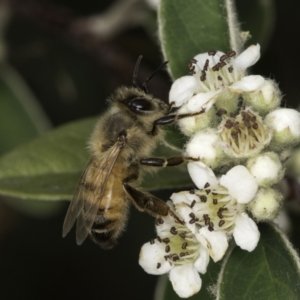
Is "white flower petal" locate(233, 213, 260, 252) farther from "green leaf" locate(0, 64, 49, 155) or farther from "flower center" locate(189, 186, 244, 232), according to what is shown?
"green leaf" locate(0, 64, 49, 155)

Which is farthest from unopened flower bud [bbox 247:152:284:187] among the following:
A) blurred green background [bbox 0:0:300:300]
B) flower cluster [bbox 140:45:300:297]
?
blurred green background [bbox 0:0:300:300]

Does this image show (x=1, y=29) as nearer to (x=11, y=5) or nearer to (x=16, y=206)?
(x=11, y=5)

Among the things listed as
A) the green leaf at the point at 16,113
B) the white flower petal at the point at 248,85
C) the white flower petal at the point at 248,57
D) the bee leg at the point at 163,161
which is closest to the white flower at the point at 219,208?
the bee leg at the point at 163,161

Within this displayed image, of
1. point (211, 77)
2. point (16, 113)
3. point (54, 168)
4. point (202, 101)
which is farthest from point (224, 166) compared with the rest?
point (16, 113)

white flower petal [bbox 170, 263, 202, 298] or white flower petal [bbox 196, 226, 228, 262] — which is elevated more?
white flower petal [bbox 196, 226, 228, 262]

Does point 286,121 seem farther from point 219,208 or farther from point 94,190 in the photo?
point 94,190

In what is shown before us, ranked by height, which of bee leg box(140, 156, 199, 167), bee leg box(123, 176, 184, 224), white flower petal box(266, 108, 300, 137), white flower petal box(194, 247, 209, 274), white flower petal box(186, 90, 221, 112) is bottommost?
white flower petal box(194, 247, 209, 274)

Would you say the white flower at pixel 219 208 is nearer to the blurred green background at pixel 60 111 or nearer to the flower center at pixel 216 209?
the flower center at pixel 216 209
